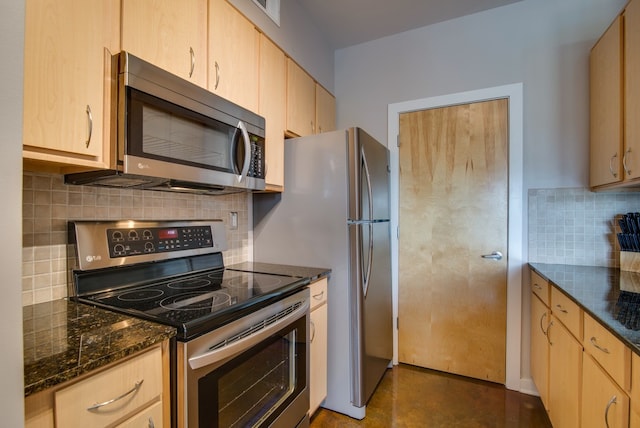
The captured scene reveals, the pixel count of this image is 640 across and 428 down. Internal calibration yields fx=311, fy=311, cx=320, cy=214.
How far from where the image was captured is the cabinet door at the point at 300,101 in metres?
2.07

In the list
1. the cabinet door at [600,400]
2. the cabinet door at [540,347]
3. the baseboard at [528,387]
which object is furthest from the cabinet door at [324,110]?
the baseboard at [528,387]

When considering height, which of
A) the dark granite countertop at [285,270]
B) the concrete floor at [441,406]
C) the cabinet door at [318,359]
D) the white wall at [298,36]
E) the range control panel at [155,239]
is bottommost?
the concrete floor at [441,406]

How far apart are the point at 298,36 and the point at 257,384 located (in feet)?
7.29

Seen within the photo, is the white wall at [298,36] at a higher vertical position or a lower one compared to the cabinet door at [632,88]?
higher

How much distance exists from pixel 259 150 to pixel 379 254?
1109mm

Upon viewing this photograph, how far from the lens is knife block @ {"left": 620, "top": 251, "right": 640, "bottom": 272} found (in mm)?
1786

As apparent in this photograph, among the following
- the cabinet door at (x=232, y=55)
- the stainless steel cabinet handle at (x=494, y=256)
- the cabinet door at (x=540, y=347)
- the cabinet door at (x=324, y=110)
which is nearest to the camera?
the cabinet door at (x=232, y=55)

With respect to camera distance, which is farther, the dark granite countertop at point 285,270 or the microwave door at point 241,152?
the dark granite countertop at point 285,270

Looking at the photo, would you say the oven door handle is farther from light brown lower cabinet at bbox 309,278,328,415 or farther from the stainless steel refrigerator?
the stainless steel refrigerator

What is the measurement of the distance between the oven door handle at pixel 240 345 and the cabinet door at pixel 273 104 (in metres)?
0.80

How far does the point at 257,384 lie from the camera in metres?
1.31

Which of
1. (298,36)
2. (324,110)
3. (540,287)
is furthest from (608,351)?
(298,36)

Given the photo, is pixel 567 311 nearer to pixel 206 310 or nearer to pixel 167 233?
pixel 206 310

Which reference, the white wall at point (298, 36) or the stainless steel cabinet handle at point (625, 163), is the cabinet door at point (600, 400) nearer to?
the stainless steel cabinet handle at point (625, 163)
